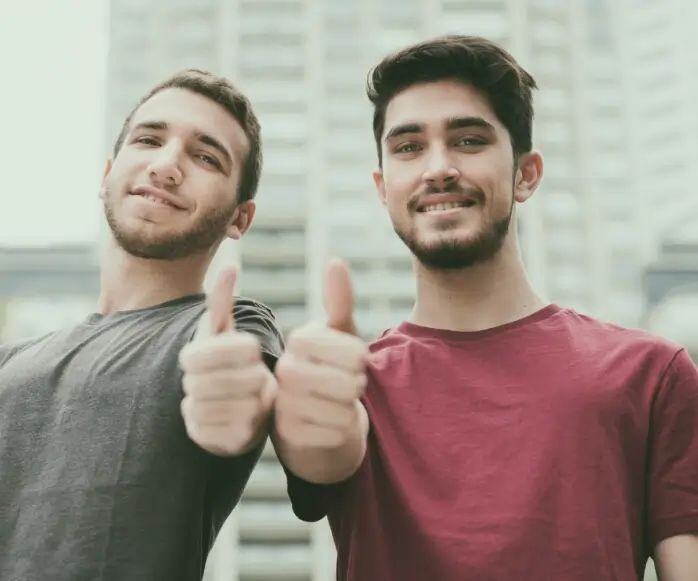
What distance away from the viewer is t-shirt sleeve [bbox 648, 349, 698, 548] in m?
1.85

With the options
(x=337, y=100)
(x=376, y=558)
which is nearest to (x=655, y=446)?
(x=376, y=558)

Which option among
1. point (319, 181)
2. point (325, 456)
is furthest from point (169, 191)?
point (319, 181)

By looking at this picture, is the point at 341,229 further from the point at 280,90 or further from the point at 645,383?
the point at 645,383

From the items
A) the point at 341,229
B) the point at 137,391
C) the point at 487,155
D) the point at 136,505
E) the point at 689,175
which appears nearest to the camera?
the point at 136,505

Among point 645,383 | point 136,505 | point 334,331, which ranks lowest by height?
point 136,505

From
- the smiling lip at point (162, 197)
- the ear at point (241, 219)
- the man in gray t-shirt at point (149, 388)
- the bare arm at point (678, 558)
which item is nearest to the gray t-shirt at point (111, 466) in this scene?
the man in gray t-shirt at point (149, 388)

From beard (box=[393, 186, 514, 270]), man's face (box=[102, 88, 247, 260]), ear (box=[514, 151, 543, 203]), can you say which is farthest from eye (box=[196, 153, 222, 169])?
ear (box=[514, 151, 543, 203])

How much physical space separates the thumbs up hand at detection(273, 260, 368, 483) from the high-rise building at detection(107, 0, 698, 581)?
33597mm

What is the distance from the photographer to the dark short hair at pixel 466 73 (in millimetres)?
2318

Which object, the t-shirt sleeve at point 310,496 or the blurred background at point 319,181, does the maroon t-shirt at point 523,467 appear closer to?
the t-shirt sleeve at point 310,496

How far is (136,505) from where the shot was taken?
70.1 inches

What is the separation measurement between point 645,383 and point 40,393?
1460 mm

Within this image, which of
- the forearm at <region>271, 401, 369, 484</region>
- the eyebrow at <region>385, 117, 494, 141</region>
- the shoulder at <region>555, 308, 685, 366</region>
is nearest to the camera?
the forearm at <region>271, 401, 369, 484</region>

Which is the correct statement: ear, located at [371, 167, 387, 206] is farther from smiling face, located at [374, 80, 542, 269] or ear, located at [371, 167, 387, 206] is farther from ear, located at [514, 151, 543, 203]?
ear, located at [514, 151, 543, 203]
